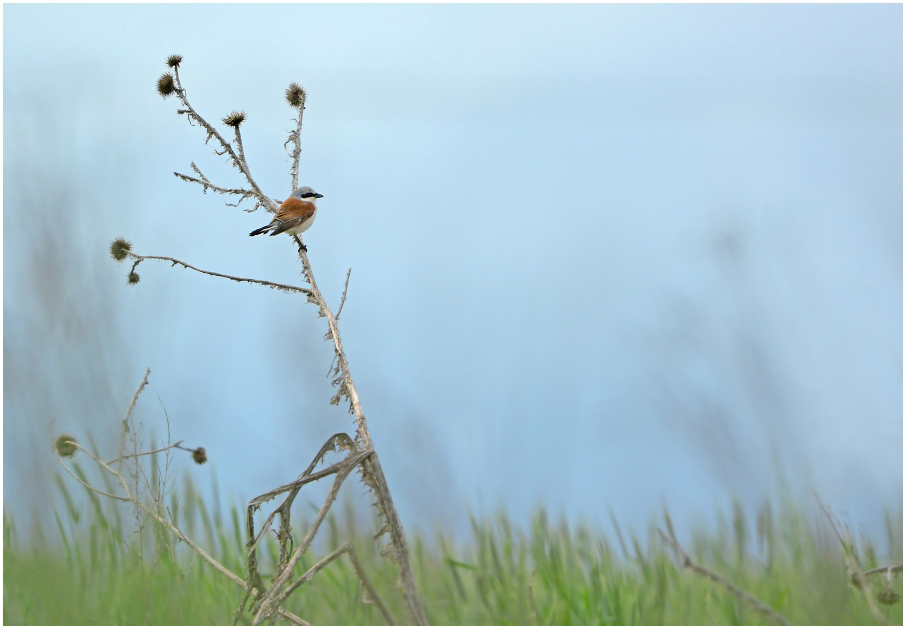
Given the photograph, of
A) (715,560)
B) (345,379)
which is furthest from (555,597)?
(345,379)

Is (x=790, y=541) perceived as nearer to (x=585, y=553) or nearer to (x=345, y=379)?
(x=585, y=553)

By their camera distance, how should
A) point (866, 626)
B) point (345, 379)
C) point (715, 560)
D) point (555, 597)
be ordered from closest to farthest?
1. point (866, 626)
2. point (345, 379)
3. point (555, 597)
4. point (715, 560)

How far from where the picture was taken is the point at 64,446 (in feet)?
8.90

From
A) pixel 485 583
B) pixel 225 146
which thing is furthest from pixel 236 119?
pixel 485 583

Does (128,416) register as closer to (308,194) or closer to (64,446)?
(64,446)

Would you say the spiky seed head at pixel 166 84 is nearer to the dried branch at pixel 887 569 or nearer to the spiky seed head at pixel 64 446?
the spiky seed head at pixel 64 446

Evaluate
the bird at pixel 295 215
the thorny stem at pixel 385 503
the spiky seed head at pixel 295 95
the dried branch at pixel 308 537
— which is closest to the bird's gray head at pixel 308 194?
the bird at pixel 295 215

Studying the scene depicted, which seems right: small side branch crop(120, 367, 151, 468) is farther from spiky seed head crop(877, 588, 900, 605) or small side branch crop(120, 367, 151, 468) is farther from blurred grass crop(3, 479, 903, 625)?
spiky seed head crop(877, 588, 900, 605)

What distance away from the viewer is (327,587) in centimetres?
267

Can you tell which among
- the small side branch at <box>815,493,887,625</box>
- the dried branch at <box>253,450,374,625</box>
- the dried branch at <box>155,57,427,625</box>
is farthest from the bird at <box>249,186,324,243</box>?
the small side branch at <box>815,493,887,625</box>

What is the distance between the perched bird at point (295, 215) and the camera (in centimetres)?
377

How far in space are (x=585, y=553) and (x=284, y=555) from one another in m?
1.05

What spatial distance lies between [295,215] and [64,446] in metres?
1.69

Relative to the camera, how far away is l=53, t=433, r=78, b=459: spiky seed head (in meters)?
2.70
